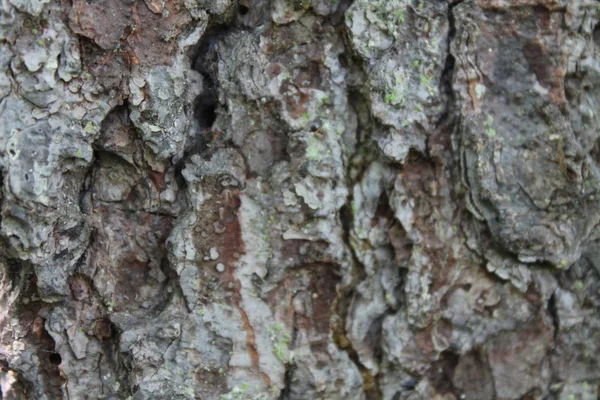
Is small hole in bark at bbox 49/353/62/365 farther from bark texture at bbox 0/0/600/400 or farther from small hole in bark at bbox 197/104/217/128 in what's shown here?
small hole in bark at bbox 197/104/217/128

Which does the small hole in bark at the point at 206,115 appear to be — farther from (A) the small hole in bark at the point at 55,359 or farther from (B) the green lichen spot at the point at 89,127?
(A) the small hole in bark at the point at 55,359

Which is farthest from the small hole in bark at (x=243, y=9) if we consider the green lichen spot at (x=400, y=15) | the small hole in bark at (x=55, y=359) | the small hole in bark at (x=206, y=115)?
the small hole in bark at (x=55, y=359)

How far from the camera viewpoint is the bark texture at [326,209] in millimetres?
1597

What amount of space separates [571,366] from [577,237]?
36 cm

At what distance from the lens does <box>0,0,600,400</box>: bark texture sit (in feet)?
5.24

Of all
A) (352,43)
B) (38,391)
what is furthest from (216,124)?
(38,391)

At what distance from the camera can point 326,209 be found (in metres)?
1.62

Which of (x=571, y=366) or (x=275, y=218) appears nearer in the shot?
(x=275, y=218)

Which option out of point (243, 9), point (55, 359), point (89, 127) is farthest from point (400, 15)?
point (55, 359)

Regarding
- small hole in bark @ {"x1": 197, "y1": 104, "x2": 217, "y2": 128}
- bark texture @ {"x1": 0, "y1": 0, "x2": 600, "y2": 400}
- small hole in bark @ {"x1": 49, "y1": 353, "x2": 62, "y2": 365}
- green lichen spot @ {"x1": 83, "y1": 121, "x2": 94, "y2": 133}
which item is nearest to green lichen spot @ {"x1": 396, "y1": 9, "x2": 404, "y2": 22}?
bark texture @ {"x1": 0, "y1": 0, "x2": 600, "y2": 400}

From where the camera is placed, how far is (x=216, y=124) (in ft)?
5.38

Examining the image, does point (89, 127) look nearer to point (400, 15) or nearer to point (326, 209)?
point (326, 209)

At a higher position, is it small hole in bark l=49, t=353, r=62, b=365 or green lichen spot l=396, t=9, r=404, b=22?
green lichen spot l=396, t=9, r=404, b=22

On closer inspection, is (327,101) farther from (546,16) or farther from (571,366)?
(571,366)
